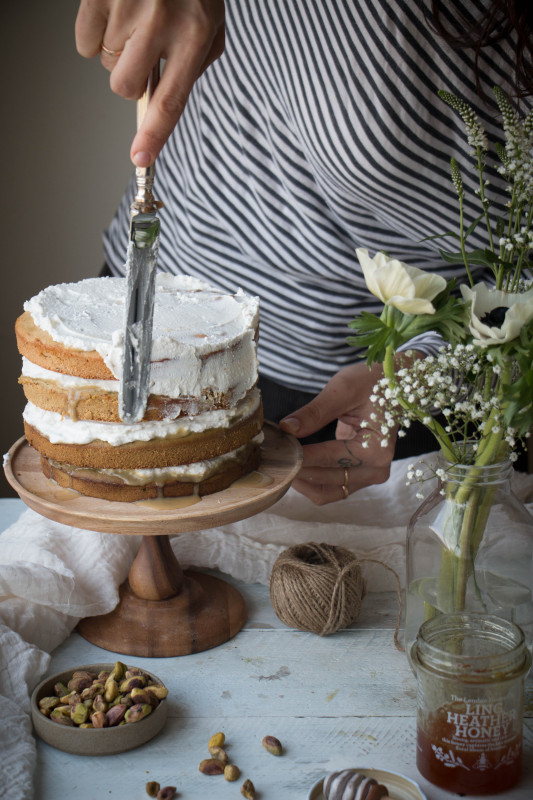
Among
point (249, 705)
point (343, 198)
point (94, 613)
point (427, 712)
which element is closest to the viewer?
point (427, 712)

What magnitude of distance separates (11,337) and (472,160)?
1424mm

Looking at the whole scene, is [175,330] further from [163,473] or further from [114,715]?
[114,715]

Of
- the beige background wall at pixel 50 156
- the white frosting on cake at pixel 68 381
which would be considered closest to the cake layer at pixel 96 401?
the white frosting on cake at pixel 68 381

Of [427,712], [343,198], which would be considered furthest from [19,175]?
[427,712]

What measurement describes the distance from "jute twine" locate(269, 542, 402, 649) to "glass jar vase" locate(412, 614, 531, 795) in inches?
8.8

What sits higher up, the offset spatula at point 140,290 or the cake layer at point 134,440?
the offset spatula at point 140,290

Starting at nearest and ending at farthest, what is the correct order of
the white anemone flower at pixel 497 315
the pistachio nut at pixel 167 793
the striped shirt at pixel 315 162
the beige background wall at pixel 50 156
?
the white anemone flower at pixel 497 315
the pistachio nut at pixel 167 793
the striped shirt at pixel 315 162
the beige background wall at pixel 50 156

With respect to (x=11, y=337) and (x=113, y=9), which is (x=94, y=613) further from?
(x=11, y=337)

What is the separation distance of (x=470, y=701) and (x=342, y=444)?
53 centimetres

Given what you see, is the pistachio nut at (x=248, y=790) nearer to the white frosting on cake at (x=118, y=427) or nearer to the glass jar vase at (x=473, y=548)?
the glass jar vase at (x=473, y=548)

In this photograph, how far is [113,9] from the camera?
90cm

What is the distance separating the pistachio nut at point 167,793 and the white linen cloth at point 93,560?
4.7 inches

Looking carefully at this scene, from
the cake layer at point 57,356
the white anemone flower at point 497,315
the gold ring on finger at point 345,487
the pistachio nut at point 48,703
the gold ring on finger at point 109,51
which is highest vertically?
the gold ring on finger at point 109,51

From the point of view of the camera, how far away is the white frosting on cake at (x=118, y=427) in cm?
99
